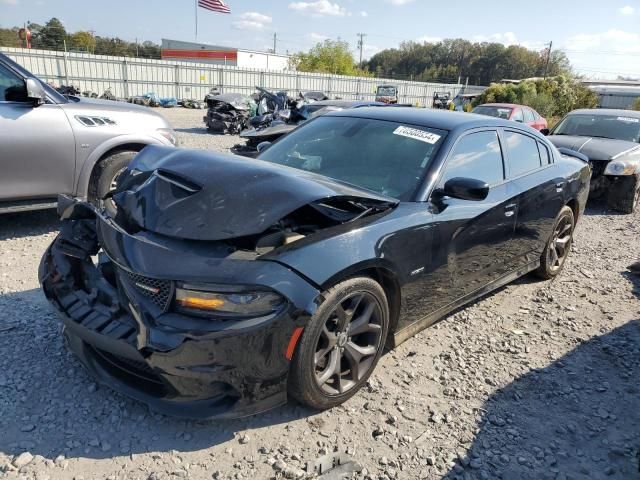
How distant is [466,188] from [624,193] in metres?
6.77

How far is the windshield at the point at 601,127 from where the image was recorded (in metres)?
9.00

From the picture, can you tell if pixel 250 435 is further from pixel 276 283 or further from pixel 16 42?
pixel 16 42

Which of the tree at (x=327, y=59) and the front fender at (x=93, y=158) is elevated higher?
the tree at (x=327, y=59)

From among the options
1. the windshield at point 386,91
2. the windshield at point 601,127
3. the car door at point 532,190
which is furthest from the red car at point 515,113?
the windshield at point 386,91

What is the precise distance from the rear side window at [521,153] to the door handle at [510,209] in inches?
10.8

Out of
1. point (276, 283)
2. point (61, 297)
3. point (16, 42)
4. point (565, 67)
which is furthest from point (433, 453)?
point (565, 67)

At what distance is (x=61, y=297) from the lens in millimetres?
2699

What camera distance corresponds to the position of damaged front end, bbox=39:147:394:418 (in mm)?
2191

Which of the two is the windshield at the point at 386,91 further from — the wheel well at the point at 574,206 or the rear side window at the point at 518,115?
the wheel well at the point at 574,206

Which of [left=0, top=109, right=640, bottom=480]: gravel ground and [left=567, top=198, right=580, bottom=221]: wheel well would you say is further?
[left=567, top=198, right=580, bottom=221]: wheel well

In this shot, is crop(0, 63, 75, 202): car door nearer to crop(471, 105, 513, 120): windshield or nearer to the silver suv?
the silver suv

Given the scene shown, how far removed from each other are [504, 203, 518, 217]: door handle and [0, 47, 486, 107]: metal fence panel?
25638 millimetres

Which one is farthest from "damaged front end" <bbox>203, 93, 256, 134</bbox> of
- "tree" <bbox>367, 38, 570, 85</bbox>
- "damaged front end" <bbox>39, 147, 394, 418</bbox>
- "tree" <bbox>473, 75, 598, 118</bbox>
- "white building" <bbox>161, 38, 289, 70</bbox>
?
"tree" <bbox>367, 38, 570, 85</bbox>

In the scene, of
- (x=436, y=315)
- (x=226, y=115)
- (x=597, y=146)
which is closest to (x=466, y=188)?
(x=436, y=315)
